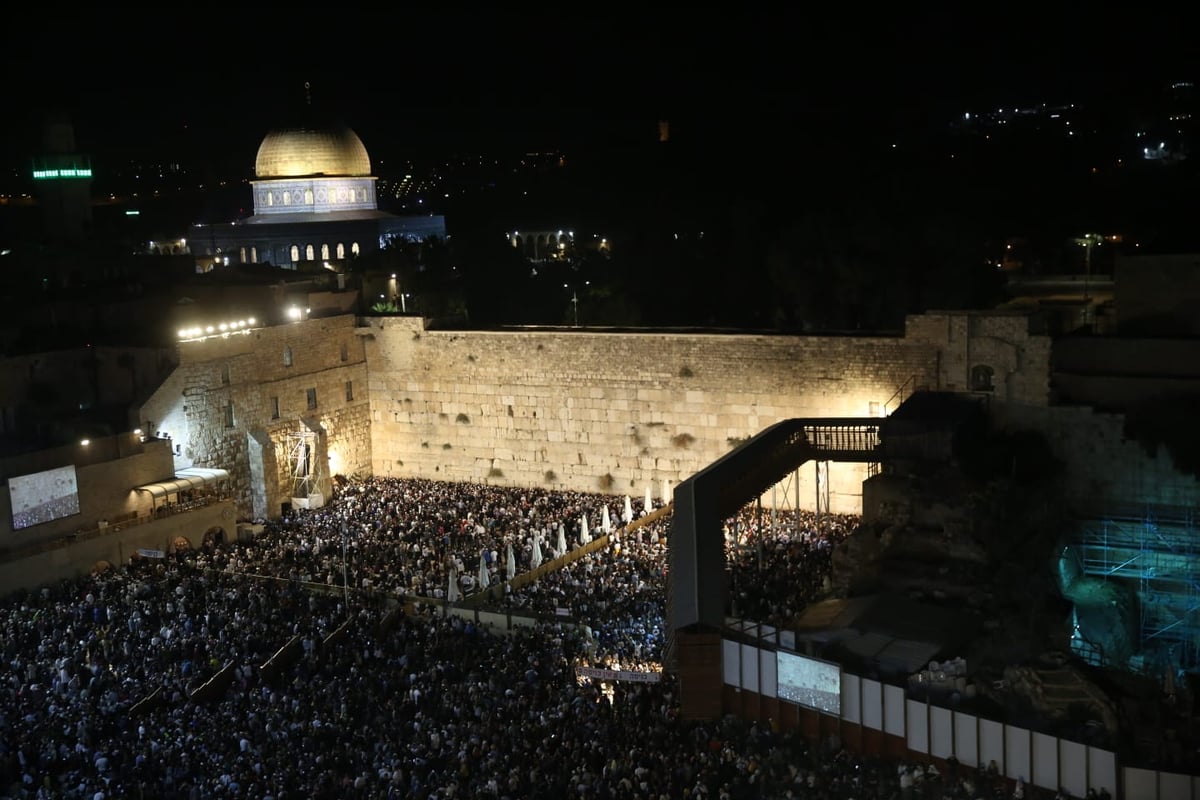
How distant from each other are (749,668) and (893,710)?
6.26ft

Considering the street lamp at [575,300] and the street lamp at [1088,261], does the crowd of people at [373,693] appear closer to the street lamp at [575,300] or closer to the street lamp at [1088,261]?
the street lamp at [1088,261]

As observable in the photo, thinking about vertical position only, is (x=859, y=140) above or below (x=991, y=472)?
above

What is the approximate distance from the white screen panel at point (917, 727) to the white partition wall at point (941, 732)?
2.2 inches

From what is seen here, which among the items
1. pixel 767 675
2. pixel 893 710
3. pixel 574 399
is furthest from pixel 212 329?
pixel 893 710

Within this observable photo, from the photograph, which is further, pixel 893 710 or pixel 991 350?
pixel 991 350

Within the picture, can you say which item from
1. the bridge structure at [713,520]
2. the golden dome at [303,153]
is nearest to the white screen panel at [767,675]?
the bridge structure at [713,520]

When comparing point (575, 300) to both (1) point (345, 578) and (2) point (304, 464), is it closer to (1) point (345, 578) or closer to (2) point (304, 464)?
(2) point (304, 464)

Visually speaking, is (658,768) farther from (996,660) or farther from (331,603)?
(331,603)

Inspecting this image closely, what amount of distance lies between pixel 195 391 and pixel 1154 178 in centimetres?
3088

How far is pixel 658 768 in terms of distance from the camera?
13953mm

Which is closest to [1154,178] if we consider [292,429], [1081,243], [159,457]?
[1081,243]

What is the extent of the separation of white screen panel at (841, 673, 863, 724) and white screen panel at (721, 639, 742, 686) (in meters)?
1.38

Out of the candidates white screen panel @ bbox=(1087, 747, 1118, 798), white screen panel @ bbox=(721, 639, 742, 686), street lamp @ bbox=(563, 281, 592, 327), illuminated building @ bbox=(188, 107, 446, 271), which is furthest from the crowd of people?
illuminated building @ bbox=(188, 107, 446, 271)

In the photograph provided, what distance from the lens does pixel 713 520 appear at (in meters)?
18.6
